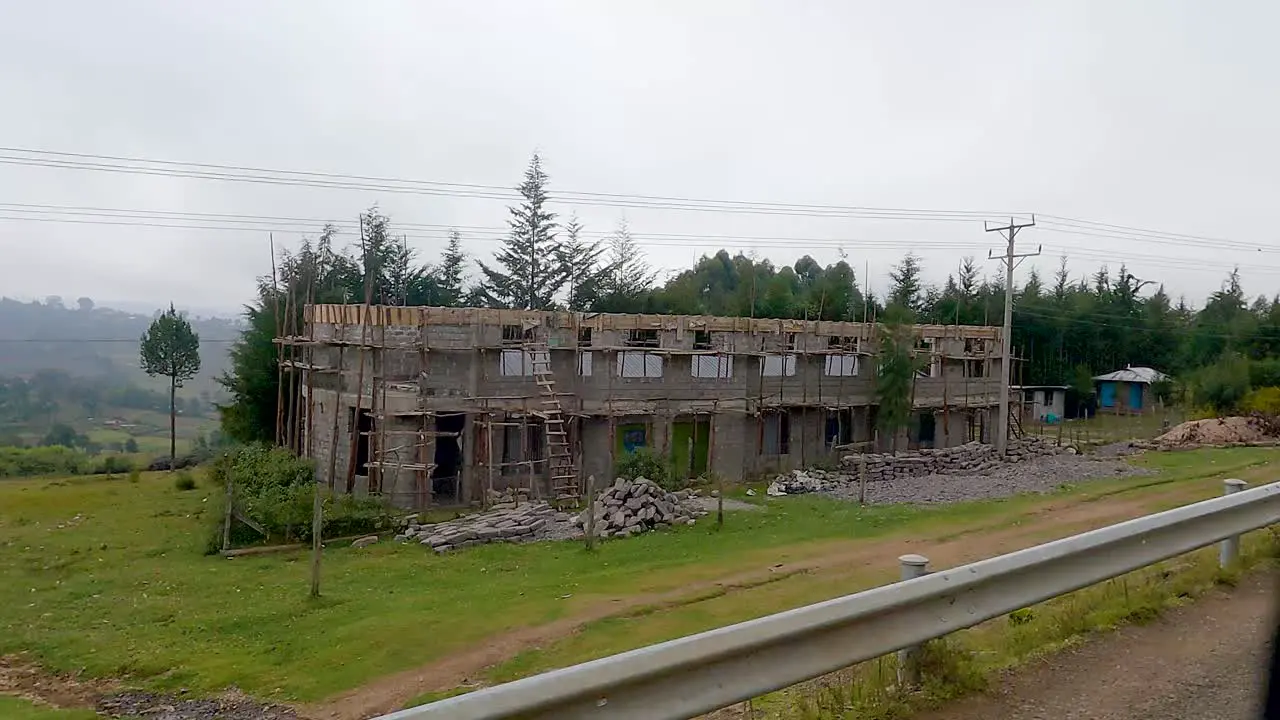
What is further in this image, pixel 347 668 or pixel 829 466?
pixel 829 466

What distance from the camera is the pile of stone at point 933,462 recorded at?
89.2ft

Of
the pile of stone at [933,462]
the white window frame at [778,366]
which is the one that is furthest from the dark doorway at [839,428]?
the white window frame at [778,366]

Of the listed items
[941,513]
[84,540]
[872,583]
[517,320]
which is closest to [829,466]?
[941,513]

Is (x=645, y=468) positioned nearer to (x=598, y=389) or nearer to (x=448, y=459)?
(x=598, y=389)

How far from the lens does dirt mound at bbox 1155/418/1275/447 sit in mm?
31547

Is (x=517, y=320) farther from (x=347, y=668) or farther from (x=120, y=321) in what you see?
(x=120, y=321)

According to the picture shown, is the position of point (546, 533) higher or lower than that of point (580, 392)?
lower

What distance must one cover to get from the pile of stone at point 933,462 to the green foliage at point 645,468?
274 inches

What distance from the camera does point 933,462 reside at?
28.2 meters

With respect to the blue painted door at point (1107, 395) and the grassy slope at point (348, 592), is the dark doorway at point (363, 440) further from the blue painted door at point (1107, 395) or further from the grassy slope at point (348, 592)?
the blue painted door at point (1107, 395)

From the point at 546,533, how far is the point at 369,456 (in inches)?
264

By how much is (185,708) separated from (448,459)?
46.6ft

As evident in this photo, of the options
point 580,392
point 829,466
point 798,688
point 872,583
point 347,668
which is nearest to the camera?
point 798,688

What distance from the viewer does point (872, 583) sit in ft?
37.9
